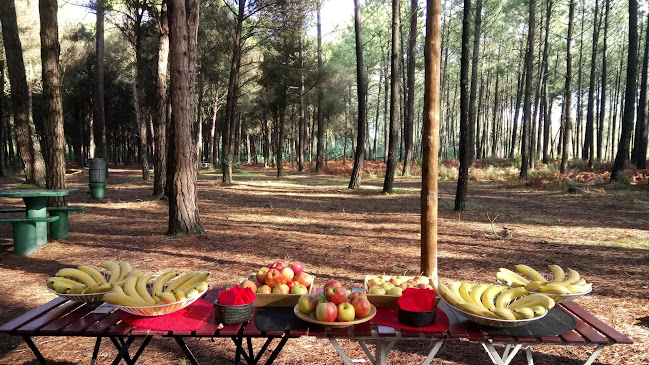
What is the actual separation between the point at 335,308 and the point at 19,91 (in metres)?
14.2

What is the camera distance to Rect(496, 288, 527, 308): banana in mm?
2340

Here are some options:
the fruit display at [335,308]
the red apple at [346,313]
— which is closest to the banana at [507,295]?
the fruit display at [335,308]

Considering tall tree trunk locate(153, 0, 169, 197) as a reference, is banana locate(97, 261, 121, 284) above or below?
below

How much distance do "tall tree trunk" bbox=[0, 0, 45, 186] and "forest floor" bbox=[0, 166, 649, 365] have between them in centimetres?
154

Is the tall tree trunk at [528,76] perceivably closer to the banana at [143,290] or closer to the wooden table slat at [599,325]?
the wooden table slat at [599,325]

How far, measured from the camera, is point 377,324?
226 centimetres

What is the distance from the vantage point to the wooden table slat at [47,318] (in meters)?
2.14

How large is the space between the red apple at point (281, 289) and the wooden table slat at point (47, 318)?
A: 4.15 ft

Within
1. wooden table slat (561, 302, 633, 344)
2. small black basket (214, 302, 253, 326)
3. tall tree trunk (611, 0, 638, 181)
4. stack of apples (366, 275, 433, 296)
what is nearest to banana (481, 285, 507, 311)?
stack of apples (366, 275, 433, 296)

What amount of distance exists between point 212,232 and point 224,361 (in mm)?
5196

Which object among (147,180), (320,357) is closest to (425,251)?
(320,357)

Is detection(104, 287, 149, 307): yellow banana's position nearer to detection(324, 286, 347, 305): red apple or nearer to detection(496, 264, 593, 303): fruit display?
detection(324, 286, 347, 305): red apple

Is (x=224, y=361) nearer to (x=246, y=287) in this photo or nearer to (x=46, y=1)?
(x=246, y=287)

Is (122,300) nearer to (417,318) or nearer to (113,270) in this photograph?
(113,270)
